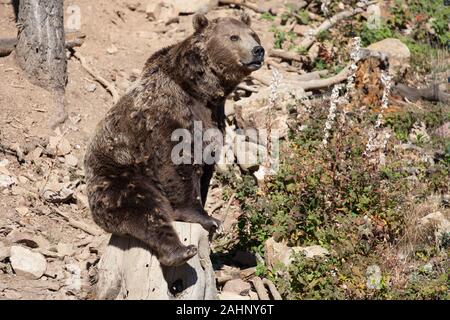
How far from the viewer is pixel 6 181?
8.48 metres

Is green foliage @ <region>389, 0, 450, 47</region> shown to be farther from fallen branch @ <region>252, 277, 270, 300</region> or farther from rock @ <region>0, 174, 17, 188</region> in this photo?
rock @ <region>0, 174, 17, 188</region>

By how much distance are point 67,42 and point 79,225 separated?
375cm

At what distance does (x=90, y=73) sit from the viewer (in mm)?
10797

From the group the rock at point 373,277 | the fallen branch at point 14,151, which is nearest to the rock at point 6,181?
the fallen branch at point 14,151

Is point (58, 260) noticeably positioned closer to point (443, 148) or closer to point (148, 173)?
point (148, 173)

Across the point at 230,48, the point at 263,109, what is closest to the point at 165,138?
the point at 230,48

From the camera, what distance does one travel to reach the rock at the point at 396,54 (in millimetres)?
11469

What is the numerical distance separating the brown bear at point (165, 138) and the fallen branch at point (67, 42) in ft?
11.2

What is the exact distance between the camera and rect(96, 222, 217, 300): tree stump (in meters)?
6.21

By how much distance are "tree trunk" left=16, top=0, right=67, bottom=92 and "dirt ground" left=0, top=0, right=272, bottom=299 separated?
16 centimetres

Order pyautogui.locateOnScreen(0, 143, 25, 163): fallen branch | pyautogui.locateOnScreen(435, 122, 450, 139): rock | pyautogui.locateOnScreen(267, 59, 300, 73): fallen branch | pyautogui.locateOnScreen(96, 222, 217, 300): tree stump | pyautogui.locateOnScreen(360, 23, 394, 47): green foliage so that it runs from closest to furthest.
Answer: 1. pyautogui.locateOnScreen(96, 222, 217, 300): tree stump
2. pyautogui.locateOnScreen(0, 143, 25, 163): fallen branch
3. pyautogui.locateOnScreen(435, 122, 450, 139): rock
4. pyautogui.locateOnScreen(267, 59, 300, 73): fallen branch
5. pyautogui.locateOnScreen(360, 23, 394, 47): green foliage

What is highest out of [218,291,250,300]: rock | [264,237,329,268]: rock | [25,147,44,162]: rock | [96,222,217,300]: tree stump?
[96,222,217,300]: tree stump

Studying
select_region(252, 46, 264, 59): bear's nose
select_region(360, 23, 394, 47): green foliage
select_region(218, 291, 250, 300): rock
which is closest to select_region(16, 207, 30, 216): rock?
select_region(218, 291, 250, 300): rock

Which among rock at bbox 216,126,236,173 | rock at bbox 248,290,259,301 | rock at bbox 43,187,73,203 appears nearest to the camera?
rock at bbox 248,290,259,301
